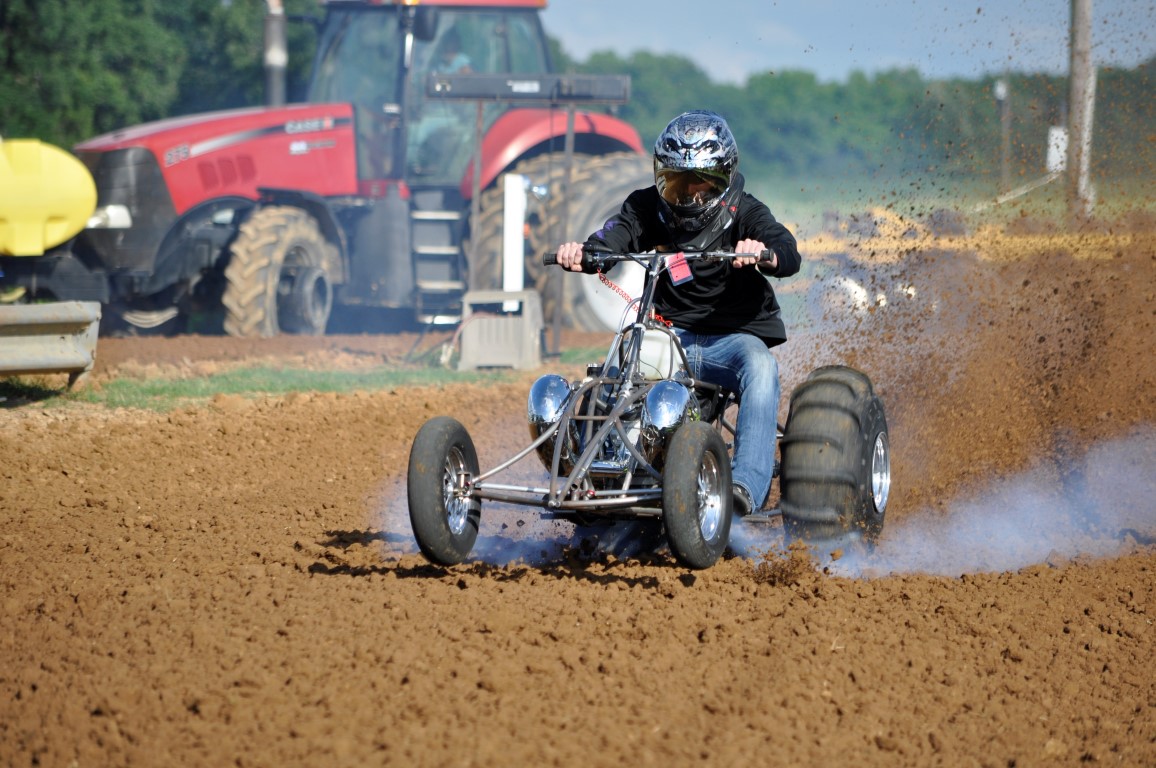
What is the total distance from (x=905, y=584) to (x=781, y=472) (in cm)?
75

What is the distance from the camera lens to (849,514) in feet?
19.1

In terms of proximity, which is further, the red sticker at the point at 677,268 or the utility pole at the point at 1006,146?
the utility pole at the point at 1006,146

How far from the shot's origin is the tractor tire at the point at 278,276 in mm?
13531

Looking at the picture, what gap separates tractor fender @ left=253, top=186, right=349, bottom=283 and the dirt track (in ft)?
17.8

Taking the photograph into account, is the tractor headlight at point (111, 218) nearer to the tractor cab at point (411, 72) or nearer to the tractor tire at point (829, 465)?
the tractor cab at point (411, 72)

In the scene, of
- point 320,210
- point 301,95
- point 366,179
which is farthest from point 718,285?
point 301,95

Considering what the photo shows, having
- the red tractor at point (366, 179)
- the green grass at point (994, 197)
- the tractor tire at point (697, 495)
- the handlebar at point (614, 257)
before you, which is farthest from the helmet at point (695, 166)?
the red tractor at point (366, 179)

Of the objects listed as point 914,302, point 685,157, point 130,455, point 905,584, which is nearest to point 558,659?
point 905,584

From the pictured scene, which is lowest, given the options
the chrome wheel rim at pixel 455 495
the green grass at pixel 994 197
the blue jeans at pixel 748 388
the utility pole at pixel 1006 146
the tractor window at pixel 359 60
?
the chrome wheel rim at pixel 455 495

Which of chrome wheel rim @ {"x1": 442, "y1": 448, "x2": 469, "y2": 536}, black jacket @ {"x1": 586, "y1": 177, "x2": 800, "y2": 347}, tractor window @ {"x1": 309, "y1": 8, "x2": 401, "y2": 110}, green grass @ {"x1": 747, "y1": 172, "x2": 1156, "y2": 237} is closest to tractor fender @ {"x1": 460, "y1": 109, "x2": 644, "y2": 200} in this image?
tractor window @ {"x1": 309, "y1": 8, "x2": 401, "y2": 110}

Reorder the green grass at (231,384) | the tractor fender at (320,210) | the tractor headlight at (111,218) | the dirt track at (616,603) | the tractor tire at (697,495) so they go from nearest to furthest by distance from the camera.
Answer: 1. the dirt track at (616,603)
2. the tractor tire at (697,495)
3. the green grass at (231,384)
4. the tractor headlight at (111,218)
5. the tractor fender at (320,210)

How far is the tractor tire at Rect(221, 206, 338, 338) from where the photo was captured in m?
13.5

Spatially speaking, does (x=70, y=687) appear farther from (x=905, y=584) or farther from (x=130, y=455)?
(x=130, y=455)

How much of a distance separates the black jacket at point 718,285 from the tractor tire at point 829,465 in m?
0.39
